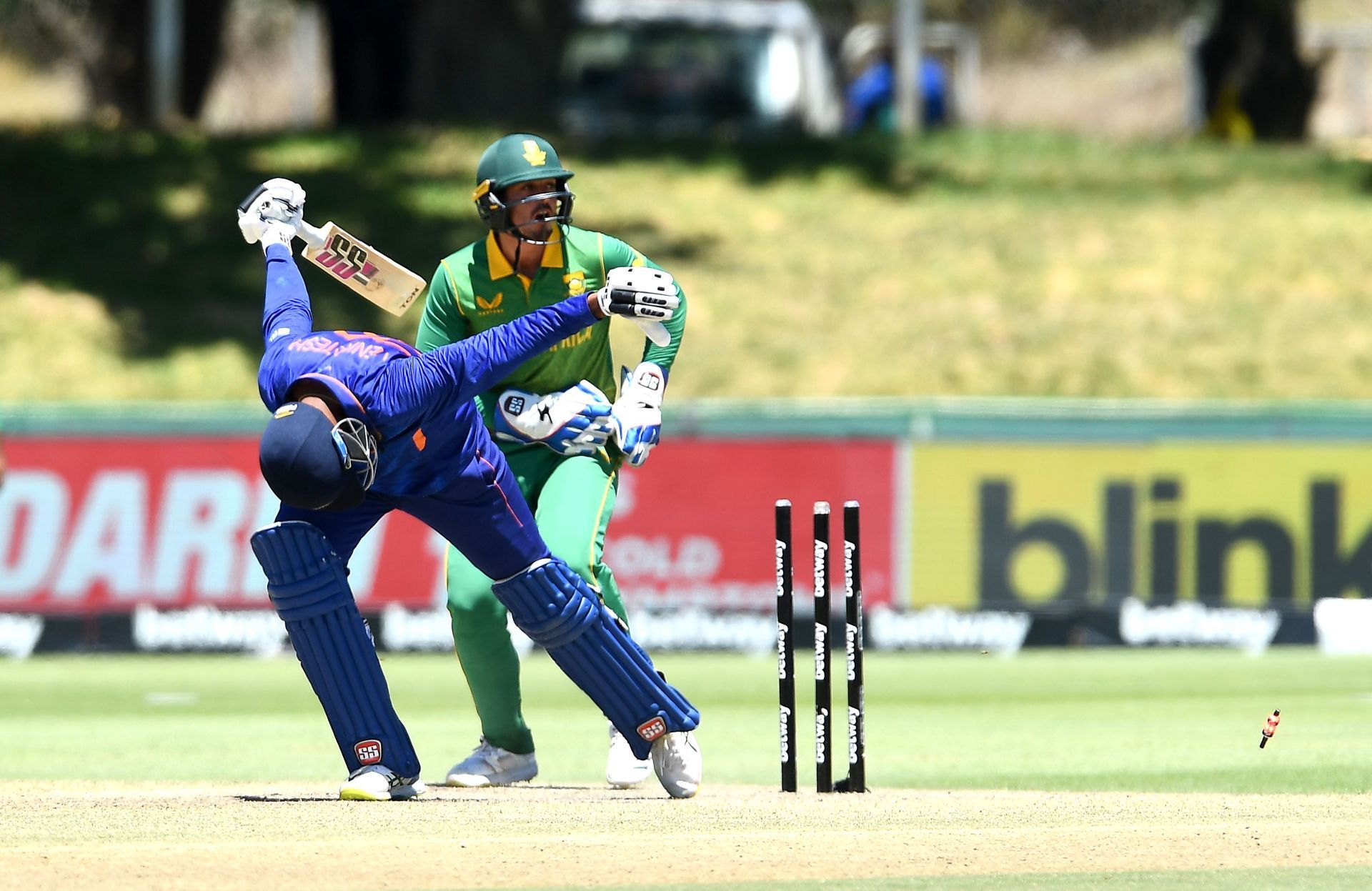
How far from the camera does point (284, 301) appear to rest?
7.35 meters

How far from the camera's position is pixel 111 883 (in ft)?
18.0

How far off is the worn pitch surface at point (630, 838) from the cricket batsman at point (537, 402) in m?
0.53

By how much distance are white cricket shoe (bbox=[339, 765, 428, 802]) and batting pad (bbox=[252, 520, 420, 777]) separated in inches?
0.9

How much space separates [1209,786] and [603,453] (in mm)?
2546

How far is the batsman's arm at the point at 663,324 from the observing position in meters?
7.90

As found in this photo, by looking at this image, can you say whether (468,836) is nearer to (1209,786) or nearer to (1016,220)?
(1209,786)

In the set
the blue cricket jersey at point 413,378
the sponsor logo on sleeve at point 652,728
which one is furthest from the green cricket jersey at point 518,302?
the sponsor logo on sleeve at point 652,728

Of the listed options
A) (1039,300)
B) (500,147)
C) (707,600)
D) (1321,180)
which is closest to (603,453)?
(500,147)

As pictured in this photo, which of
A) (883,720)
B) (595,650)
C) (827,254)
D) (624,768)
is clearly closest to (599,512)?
(595,650)

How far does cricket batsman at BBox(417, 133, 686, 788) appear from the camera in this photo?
25.7 feet

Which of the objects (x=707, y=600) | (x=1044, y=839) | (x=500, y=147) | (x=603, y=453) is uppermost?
(x=500, y=147)

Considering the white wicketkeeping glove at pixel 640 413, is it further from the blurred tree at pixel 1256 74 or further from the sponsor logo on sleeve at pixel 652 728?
the blurred tree at pixel 1256 74

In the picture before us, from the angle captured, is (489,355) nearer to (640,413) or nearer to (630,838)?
(640,413)

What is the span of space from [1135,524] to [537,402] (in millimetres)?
9432
